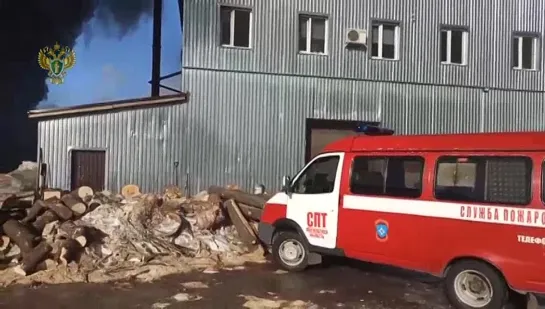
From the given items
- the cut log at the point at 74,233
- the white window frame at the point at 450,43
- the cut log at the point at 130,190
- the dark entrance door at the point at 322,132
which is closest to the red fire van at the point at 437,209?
the cut log at the point at 74,233

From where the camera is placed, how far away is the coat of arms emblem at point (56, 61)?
108 feet

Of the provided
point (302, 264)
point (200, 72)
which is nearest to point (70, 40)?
point (200, 72)

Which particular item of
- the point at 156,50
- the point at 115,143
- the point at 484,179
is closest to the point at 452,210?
the point at 484,179

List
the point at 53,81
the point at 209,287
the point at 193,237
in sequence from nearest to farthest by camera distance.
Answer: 1. the point at 209,287
2. the point at 193,237
3. the point at 53,81

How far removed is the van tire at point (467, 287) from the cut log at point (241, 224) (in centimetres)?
560

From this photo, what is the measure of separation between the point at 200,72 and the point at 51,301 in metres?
12.4

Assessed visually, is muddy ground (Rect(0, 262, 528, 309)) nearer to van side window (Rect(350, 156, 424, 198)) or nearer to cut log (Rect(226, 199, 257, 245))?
van side window (Rect(350, 156, 424, 198))

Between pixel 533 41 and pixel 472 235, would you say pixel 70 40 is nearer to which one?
pixel 533 41

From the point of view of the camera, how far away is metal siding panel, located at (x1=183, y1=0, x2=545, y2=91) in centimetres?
1998

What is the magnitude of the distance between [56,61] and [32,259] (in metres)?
26.0

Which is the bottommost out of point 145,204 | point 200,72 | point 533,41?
point 145,204

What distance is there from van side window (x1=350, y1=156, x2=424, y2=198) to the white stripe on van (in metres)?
0.14

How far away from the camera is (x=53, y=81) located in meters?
32.7

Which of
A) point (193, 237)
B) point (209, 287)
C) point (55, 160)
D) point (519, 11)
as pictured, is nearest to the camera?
point (209, 287)
